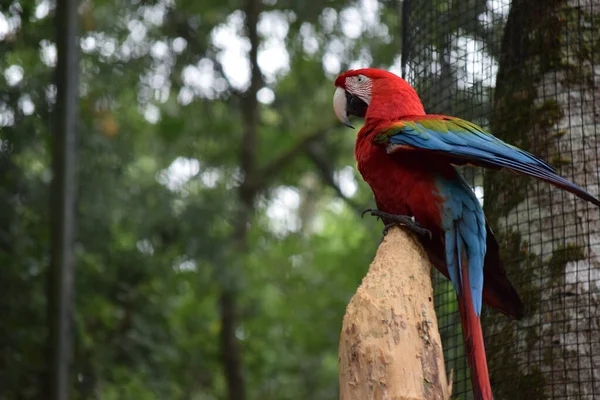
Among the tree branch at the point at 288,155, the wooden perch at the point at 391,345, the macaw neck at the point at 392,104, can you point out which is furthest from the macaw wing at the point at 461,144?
the tree branch at the point at 288,155

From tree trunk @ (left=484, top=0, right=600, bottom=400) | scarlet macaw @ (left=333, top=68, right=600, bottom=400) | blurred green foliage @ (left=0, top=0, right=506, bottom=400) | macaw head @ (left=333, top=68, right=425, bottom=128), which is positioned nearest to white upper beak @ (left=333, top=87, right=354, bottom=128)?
macaw head @ (left=333, top=68, right=425, bottom=128)

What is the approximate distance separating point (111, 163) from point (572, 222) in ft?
12.3

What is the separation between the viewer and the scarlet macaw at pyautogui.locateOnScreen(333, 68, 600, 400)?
7.27ft

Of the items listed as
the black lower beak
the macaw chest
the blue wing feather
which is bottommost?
the blue wing feather

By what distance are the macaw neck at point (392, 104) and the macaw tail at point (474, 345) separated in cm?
53

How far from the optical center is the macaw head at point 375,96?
2.56 meters

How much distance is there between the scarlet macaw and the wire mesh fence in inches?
12.2

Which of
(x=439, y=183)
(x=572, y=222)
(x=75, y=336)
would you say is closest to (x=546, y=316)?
(x=572, y=222)

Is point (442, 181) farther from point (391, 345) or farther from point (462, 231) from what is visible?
point (391, 345)

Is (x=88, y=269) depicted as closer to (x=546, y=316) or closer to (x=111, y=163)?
(x=111, y=163)

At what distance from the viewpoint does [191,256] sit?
6141 millimetres

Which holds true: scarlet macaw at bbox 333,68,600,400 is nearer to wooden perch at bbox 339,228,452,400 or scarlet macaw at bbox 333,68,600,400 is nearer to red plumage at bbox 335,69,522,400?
red plumage at bbox 335,69,522,400

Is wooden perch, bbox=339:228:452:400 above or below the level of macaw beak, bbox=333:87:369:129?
below

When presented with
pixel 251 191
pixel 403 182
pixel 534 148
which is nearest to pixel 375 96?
pixel 403 182
